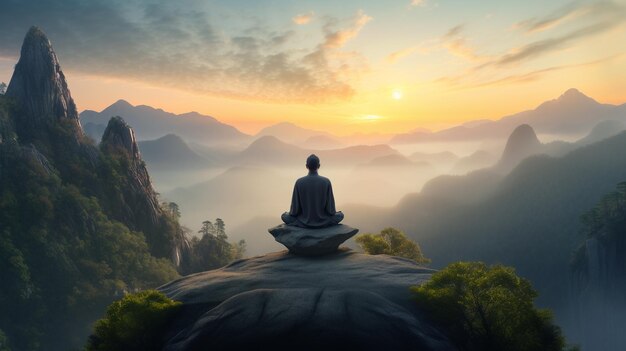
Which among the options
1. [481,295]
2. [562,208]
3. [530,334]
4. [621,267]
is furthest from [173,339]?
[562,208]

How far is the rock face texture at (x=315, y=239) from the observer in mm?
19719

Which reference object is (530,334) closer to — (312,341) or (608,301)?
(312,341)

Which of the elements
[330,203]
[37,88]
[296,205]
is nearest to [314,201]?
[330,203]

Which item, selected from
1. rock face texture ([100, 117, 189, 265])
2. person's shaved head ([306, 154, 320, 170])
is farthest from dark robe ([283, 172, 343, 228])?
rock face texture ([100, 117, 189, 265])

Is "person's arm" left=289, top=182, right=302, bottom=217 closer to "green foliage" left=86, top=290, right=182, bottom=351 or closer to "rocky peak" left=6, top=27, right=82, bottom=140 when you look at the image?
"green foliage" left=86, top=290, right=182, bottom=351

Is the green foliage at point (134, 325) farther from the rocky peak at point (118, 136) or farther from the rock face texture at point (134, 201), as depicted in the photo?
the rocky peak at point (118, 136)

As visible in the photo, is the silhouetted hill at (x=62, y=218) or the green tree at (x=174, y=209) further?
the green tree at (x=174, y=209)

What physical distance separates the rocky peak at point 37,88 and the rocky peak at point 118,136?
640 cm

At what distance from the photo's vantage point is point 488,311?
547 inches

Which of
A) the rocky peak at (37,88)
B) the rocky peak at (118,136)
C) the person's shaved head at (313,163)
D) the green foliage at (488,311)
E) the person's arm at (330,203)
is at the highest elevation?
the rocky peak at (37,88)

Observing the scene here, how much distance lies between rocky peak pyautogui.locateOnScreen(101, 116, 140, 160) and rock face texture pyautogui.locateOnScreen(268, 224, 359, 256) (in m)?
89.4

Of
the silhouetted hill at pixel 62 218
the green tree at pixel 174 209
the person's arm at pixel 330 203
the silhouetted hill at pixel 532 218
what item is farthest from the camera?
the silhouetted hill at pixel 532 218

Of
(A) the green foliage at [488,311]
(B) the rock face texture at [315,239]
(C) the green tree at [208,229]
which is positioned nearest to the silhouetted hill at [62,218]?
(C) the green tree at [208,229]

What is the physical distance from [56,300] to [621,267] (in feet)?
368
